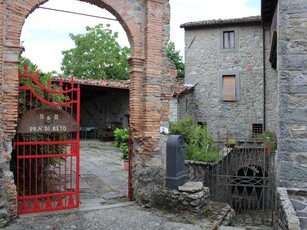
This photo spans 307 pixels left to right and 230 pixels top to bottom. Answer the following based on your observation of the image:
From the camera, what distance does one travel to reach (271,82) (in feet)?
54.6

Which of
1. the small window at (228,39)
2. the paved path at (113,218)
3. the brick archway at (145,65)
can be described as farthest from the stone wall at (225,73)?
the brick archway at (145,65)

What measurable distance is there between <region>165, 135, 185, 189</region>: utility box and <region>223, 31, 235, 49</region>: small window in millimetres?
12946

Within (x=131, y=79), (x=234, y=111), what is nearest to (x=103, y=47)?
(x=234, y=111)

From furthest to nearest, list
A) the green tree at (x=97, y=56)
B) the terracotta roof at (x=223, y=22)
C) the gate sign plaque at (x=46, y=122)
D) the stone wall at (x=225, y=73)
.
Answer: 1. the green tree at (x=97, y=56)
2. the stone wall at (x=225, y=73)
3. the terracotta roof at (x=223, y=22)
4. the gate sign plaque at (x=46, y=122)

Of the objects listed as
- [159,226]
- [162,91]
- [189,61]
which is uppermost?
[189,61]

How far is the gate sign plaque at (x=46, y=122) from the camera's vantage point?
16.7 ft

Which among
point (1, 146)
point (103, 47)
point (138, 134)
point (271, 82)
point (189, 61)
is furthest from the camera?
point (103, 47)

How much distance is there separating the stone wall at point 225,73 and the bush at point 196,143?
6.05 meters

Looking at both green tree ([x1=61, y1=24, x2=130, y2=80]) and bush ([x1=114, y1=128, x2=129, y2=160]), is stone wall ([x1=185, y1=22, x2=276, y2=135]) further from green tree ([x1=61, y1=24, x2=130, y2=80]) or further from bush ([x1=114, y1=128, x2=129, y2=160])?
green tree ([x1=61, y1=24, x2=130, y2=80])

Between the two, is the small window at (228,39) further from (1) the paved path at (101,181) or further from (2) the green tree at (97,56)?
(2) the green tree at (97,56)

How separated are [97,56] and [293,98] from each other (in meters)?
25.8

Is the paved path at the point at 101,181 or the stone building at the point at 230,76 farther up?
the stone building at the point at 230,76

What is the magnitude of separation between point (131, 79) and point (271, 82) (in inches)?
490

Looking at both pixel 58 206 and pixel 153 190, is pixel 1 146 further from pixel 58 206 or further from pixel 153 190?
pixel 153 190
